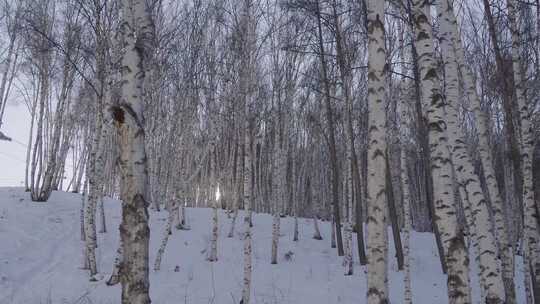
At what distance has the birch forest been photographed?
15.0 ft

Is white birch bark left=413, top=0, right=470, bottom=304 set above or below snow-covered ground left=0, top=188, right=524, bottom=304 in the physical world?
above

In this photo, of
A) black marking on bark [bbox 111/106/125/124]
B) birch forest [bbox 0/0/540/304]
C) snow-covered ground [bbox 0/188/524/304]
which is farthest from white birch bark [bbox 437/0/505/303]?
snow-covered ground [bbox 0/188/524/304]

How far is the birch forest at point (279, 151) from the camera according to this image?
458 cm

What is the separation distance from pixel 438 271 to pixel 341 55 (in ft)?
27.1

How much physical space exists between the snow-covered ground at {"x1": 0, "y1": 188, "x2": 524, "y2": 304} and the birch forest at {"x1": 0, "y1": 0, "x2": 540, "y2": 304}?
0.08 metres

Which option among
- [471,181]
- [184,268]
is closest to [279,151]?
[184,268]

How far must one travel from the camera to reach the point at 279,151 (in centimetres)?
1547

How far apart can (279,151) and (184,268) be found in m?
5.94

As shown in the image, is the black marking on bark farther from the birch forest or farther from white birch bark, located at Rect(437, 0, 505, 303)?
white birch bark, located at Rect(437, 0, 505, 303)

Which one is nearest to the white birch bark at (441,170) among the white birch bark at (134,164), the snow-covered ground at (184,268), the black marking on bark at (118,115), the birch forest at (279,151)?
the birch forest at (279,151)

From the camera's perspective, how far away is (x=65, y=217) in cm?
1606

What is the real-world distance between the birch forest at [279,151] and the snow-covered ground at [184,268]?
3.1 inches

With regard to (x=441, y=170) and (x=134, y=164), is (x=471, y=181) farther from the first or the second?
(x=134, y=164)

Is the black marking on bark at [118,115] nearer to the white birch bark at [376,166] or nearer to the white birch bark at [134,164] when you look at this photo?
the white birch bark at [134,164]
